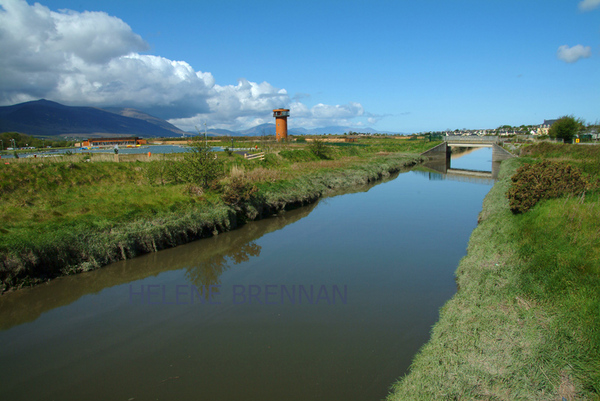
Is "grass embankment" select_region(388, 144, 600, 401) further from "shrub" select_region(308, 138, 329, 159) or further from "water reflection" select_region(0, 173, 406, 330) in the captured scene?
"shrub" select_region(308, 138, 329, 159)

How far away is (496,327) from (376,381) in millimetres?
2392

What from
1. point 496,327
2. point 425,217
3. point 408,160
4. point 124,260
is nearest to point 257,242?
point 124,260

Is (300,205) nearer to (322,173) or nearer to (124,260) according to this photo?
(322,173)

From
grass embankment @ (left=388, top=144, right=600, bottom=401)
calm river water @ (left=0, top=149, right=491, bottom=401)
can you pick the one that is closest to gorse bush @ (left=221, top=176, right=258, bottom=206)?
calm river water @ (left=0, top=149, right=491, bottom=401)

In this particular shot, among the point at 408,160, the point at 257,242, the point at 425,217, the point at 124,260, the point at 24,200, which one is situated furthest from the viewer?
the point at 408,160

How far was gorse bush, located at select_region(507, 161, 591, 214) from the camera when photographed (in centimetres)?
1219

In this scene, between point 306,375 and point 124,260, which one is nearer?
point 306,375

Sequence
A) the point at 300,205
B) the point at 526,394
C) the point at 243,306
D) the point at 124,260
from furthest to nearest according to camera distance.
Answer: the point at 300,205
the point at 124,260
the point at 243,306
the point at 526,394

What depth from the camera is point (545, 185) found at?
12547 millimetres

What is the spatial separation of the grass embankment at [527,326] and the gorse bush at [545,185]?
282 centimetres

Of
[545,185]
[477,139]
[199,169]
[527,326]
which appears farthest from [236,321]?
[477,139]

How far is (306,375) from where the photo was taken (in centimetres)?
699

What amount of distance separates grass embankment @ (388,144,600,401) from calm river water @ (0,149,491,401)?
3.98ft

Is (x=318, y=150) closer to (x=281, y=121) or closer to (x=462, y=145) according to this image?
(x=281, y=121)
